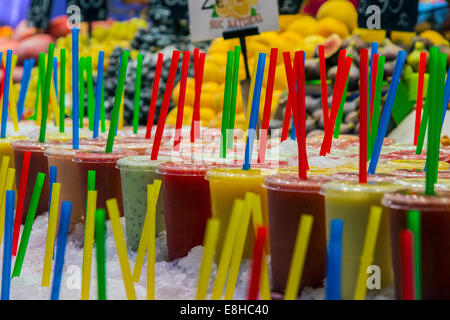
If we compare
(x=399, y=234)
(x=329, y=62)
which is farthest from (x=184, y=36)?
(x=399, y=234)

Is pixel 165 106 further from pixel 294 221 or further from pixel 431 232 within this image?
pixel 431 232

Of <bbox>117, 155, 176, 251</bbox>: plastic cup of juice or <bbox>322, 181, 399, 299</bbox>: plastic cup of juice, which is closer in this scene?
<bbox>322, 181, 399, 299</bbox>: plastic cup of juice

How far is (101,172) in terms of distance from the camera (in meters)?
1.44

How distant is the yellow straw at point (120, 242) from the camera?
2.88ft

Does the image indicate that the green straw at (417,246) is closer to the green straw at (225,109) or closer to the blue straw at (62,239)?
the blue straw at (62,239)

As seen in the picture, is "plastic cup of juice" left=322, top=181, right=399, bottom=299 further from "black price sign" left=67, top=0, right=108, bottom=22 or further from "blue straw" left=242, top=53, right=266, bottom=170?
"black price sign" left=67, top=0, right=108, bottom=22

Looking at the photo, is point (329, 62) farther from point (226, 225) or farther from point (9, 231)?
point (9, 231)

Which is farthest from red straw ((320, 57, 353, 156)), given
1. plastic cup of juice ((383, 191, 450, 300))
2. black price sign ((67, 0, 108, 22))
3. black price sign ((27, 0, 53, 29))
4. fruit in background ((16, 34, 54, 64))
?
black price sign ((27, 0, 53, 29))

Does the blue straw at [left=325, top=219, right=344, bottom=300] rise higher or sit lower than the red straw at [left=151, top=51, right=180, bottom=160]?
lower

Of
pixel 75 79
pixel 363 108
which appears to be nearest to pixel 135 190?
pixel 75 79

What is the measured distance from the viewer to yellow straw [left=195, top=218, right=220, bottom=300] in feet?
2.59

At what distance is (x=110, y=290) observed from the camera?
110 centimetres

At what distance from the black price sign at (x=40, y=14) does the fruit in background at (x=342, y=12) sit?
272cm

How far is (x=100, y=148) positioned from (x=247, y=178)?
603 mm
